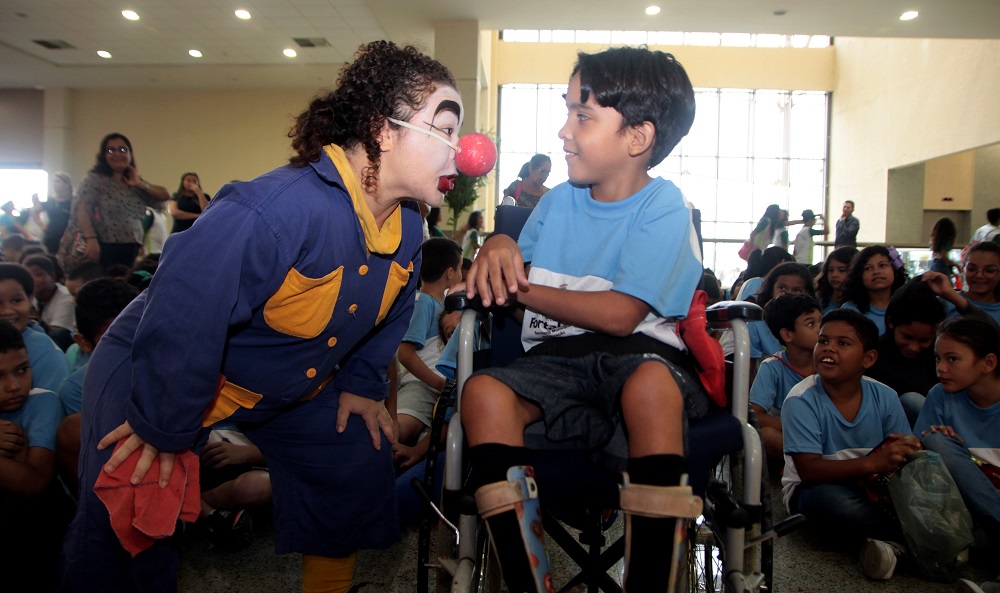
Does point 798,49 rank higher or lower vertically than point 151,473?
higher

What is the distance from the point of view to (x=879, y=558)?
6.09 ft

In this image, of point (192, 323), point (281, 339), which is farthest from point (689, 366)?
point (192, 323)

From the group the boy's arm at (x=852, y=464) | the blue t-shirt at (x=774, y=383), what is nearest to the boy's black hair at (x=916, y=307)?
the blue t-shirt at (x=774, y=383)

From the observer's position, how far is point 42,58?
1098 centimetres

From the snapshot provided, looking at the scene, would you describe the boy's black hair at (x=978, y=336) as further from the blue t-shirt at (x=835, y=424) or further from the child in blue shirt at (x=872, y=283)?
the child in blue shirt at (x=872, y=283)

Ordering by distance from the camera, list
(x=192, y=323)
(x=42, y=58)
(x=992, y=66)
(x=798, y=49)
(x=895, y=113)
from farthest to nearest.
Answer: (x=798, y=49) < (x=895, y=113) < (x=42, y=58) < (x=992, y=66) < (x=192, y=323)

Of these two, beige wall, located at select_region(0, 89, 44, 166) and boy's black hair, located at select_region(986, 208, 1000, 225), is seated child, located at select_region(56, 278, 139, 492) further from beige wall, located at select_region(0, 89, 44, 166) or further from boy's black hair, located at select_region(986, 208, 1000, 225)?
beige wall, located at select_region(0, 89, 44, 166)

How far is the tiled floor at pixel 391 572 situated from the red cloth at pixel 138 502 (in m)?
0.77

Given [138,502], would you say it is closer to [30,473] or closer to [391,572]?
[30,473]

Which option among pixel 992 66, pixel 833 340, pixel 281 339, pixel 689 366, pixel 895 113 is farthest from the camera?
pixel 895 113

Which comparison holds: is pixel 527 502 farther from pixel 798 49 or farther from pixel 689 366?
pixel 798 49

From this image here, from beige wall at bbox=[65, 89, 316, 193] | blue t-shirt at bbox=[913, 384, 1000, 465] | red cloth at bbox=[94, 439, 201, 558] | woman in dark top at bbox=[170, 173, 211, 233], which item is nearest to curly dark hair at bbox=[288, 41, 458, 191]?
red cloth at bbox=[94, 439, 201, 558]

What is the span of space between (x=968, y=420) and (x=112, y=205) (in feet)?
15.0

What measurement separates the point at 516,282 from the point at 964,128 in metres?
12.6
